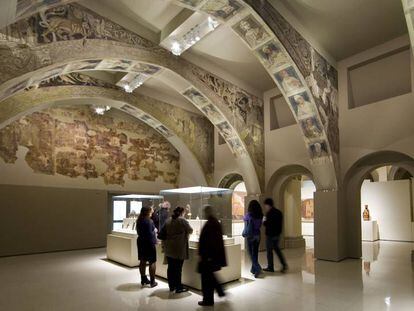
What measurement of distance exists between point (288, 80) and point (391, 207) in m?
10.8

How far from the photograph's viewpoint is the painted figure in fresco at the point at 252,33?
26.0ft

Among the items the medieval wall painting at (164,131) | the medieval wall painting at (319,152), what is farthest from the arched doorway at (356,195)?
the medieval wall painting at (164,131)

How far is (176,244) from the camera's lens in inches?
233

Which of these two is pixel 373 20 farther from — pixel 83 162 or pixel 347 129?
pixel 83 162

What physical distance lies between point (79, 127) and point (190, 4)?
335 inches

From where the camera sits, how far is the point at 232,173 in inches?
571

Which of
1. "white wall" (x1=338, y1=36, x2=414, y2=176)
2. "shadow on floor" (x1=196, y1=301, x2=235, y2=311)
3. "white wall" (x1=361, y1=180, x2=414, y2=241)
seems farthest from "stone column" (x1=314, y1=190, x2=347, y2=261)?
"white wall" (x1=361, y1=180, x2=414, y2=241)

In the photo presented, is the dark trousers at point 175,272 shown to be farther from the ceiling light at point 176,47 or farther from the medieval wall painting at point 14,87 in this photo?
the ceiling light at point 176,47

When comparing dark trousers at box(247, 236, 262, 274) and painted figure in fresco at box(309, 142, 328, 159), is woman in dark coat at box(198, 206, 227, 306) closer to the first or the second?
dark trousers at box(247, 236, 262, 274)

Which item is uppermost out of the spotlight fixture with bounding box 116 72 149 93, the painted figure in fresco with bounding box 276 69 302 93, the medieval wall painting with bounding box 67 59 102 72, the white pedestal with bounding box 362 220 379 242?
the spotlight fixture with bounding box 116 72 149 93

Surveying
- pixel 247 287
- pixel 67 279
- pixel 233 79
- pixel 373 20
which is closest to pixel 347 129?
pixel 373 20

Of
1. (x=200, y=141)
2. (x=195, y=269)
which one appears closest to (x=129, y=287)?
(x=195, y=269)

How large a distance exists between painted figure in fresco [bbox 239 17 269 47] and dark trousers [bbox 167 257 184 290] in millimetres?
5942

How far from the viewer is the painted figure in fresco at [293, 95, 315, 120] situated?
9656 mm
